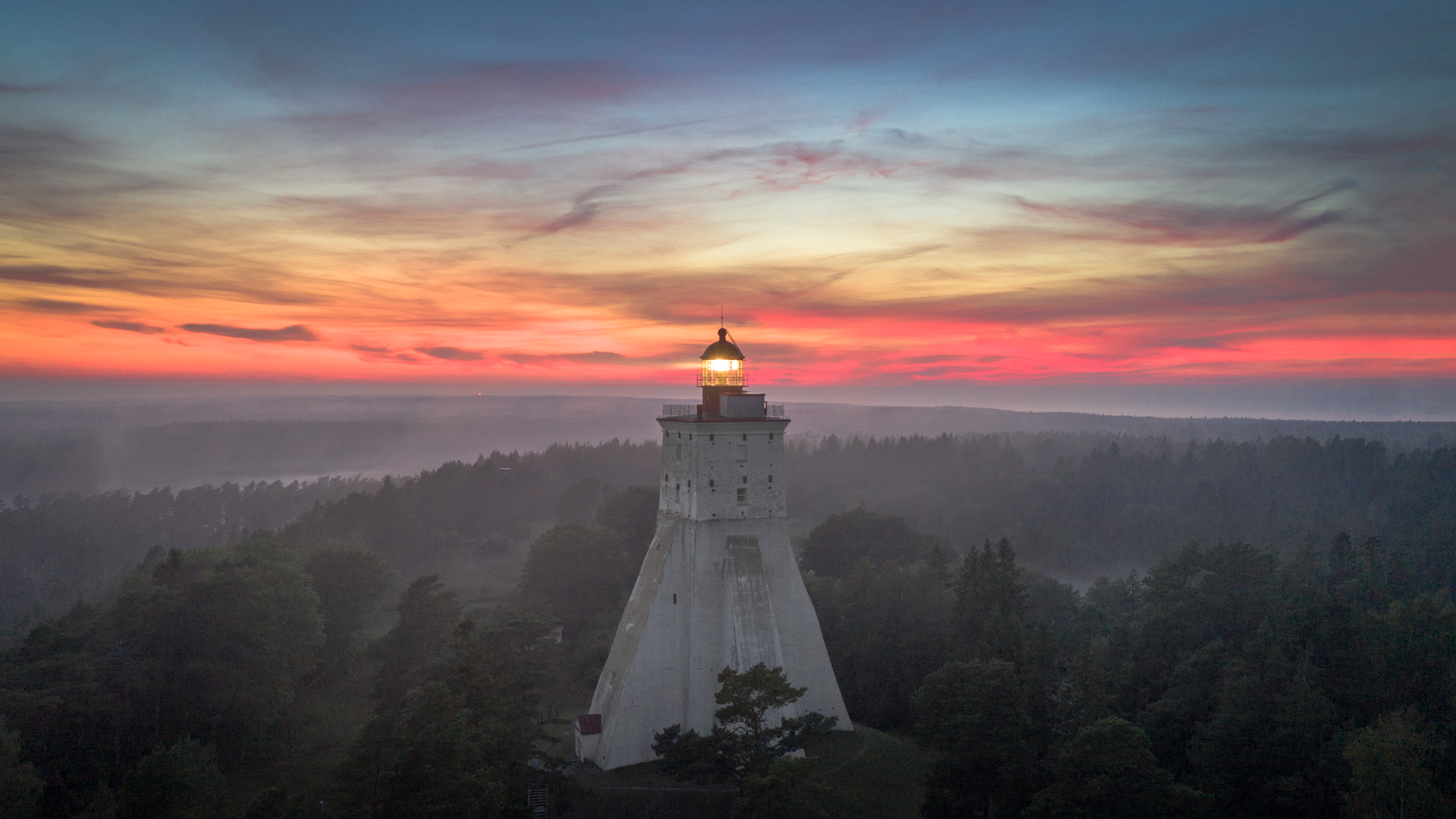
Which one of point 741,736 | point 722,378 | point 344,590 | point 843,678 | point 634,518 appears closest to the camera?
point 741,736

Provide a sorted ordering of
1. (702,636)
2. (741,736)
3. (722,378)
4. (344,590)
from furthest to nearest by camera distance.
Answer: (344,590) → (722,378) → (702,636) → (741,736)

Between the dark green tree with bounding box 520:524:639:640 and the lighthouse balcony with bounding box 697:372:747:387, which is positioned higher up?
the lighthouse balcony with bounding box 697:372:747:387

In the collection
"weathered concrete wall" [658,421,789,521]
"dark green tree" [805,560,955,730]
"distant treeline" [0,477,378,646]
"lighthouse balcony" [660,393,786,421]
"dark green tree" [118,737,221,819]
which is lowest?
"distant treeline" [0,477,378,646]

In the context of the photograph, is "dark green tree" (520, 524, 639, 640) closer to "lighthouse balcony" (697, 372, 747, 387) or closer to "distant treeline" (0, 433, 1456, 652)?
"distant treeline" (0, 433, 1456, 652)

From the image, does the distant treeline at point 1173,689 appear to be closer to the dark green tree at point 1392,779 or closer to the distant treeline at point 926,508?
the dark green tree at point 1392,779

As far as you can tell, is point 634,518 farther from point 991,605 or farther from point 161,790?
point 161,790

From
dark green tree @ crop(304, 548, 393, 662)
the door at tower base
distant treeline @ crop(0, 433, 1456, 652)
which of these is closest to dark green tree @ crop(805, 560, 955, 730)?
the door at tower base

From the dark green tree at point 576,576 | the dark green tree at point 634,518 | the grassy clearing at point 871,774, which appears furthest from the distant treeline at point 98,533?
the grassy clearing at point 871,774

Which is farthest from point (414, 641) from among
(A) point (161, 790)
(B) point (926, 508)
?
(B) point (926, 508)
